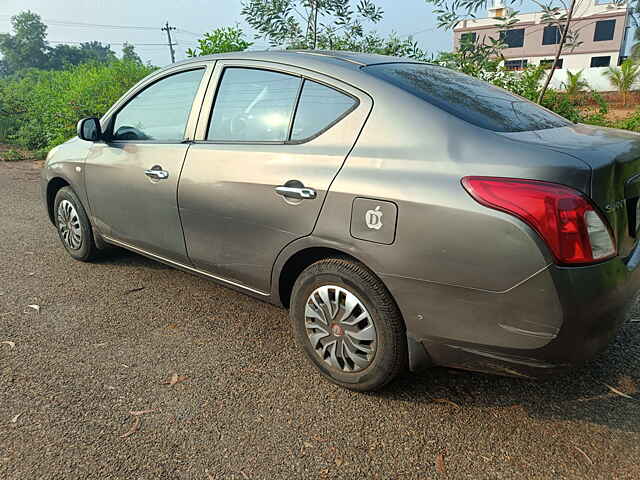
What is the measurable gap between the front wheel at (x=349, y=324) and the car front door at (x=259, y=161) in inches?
10.5

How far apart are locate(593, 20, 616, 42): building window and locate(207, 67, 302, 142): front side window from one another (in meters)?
55.2

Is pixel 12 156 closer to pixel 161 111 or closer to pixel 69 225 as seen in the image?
pixel 69 225

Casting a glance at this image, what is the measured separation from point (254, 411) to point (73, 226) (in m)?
2.80

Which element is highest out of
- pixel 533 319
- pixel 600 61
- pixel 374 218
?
pixel 600 61

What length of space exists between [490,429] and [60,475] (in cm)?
187

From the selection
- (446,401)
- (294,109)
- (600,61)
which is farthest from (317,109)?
(600,61)

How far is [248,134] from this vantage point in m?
2.87

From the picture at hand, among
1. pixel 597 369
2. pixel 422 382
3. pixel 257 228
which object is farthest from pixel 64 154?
pixel 597 369

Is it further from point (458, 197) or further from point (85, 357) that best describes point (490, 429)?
point (85, 357)

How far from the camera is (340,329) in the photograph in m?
2.52

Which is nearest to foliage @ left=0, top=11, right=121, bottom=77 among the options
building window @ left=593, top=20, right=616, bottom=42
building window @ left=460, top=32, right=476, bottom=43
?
building window @ left=593, top=20, right=616, bottom=42

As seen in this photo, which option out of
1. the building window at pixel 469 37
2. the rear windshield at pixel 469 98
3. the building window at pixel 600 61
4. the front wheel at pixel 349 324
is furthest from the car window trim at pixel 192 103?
the building window at pixel 600 61

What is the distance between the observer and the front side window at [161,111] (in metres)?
3.26

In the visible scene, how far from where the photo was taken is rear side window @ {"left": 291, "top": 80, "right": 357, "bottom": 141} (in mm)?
2484
